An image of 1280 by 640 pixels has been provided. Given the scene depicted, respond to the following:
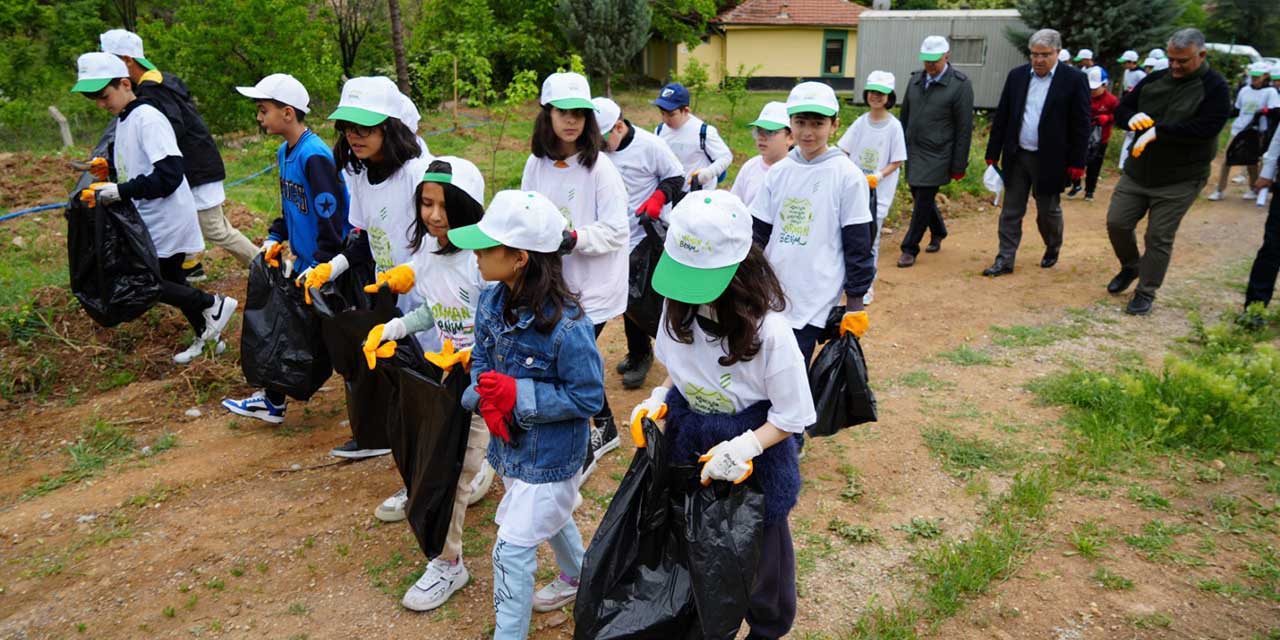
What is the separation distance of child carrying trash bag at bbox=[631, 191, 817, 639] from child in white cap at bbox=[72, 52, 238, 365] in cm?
373

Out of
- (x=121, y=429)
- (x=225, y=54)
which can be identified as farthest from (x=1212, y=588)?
(x=225, y=54)

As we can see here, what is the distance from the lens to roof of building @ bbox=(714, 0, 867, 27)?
24688mm

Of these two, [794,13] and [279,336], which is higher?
[794,13]

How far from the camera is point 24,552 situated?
350cm

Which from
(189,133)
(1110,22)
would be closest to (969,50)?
(1110,22)

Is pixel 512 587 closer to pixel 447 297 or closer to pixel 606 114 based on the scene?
pixel 447 297

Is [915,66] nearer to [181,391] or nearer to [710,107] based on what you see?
[710,107]

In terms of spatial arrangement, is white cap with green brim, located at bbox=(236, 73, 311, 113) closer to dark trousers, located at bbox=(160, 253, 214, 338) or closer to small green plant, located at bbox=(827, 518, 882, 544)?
dark trousers, located at bbox=(160, 253, 214, 338)

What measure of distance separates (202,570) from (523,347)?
1866 mm

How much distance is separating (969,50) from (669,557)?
20.2 meters

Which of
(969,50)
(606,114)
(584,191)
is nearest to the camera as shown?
(584,191)

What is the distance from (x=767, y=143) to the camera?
4.93 metres

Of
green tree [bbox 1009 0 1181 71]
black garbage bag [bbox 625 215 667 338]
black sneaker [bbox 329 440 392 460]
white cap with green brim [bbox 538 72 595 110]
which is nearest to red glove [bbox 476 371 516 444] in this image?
white cap with green brim [bbox 538 72 595 110]

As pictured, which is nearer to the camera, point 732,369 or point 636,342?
point 732,369
